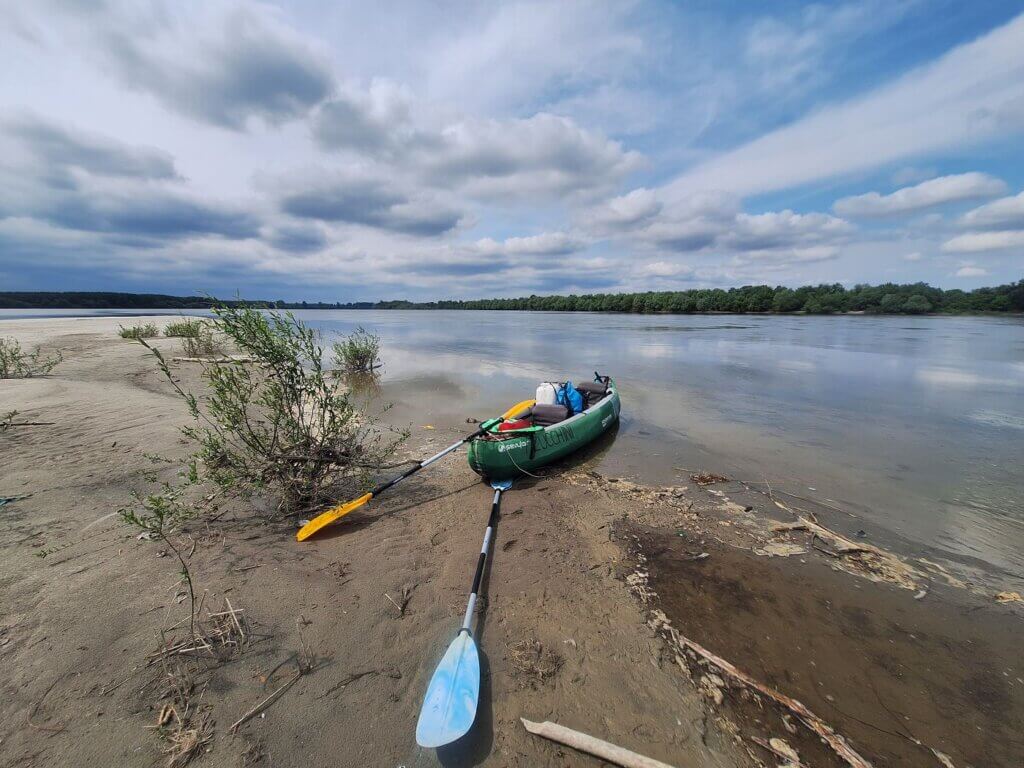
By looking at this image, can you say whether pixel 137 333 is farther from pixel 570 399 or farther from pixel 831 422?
pixel 831 422

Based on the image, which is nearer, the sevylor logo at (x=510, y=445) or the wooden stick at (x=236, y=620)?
the wooden stick at (x=236, y=620)

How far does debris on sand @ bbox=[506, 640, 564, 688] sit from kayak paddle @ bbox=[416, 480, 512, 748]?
1.21 feet

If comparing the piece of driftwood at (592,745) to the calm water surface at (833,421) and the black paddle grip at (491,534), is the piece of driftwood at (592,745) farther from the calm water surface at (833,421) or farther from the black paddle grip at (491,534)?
the calm water surface at (833,421)

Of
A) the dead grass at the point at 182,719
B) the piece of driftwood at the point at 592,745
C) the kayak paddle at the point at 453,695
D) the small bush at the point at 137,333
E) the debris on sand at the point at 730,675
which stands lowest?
the debris on sand at the point at 730,675

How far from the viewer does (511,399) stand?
14.2 m

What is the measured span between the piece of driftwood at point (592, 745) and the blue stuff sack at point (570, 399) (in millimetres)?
7365

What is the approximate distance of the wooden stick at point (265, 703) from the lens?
8.54 feet

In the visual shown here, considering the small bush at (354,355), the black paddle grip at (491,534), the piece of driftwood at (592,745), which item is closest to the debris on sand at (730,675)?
the piece of driftwood at (592,745)

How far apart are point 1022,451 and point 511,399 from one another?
534 inches

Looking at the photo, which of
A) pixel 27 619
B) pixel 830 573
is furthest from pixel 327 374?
pixel 830 573

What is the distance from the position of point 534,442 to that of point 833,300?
102739 mm

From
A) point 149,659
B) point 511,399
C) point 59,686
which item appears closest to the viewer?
point 59,686

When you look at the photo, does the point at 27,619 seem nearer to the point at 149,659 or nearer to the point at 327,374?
the point at 149,659

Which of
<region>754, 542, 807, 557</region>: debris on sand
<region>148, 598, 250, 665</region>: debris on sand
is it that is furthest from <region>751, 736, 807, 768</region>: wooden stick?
<region>148, 598, 250, 665</region>: debris on sand
